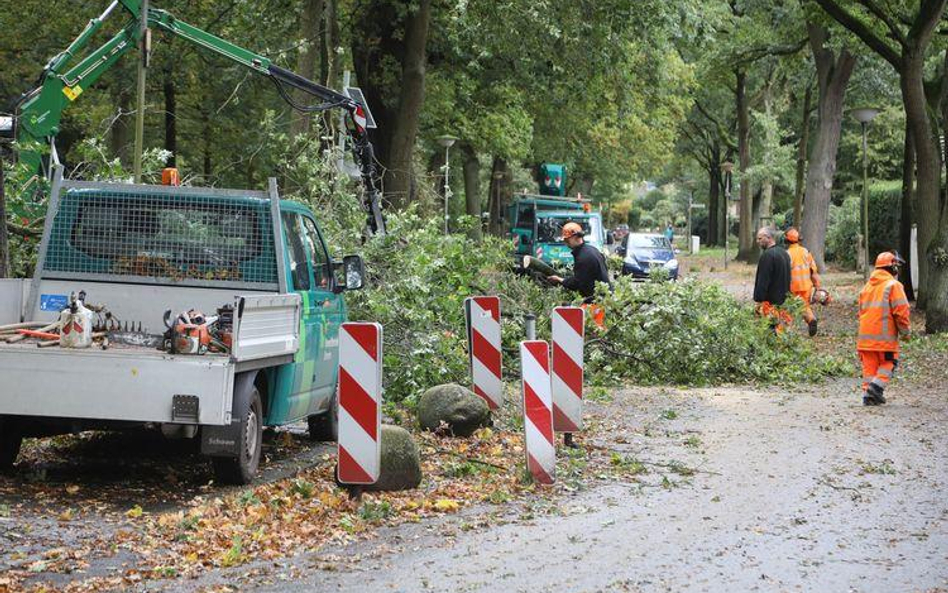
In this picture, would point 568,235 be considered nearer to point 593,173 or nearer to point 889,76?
point 889,76

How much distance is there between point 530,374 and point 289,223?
7.95 ft

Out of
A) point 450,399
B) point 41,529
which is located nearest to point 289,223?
point 450,399

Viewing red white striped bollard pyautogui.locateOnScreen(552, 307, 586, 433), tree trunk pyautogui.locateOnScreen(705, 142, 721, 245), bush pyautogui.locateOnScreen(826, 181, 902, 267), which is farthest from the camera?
tree trunk pyautogui.locateOnScreen(705, 142, 721, 245)

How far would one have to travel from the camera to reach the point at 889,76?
41.2 metres

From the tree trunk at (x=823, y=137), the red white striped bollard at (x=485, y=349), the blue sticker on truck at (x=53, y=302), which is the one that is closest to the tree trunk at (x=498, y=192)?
the tree trunk at (x=823, y=137)

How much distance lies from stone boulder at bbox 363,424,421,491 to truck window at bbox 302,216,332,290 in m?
2.27

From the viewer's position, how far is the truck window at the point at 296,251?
10531 mm

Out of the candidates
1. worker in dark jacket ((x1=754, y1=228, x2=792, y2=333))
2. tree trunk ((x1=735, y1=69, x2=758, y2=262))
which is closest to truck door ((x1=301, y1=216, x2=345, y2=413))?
worker in dark jacket ((x1=754, y1=228, x2=792, y2=333))

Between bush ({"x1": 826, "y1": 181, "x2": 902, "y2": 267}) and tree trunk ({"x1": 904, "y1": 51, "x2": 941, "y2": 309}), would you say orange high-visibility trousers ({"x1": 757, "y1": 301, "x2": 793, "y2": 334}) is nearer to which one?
tree trunk ({"x1": 904, "y1": 51, "x2": 941, "y2": 309})

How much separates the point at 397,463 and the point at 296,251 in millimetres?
2324

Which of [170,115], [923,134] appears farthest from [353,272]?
[170,115]

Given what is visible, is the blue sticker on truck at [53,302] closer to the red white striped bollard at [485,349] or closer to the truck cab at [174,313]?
the truck cab at [174,313]

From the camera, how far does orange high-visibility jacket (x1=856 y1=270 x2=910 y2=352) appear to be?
1450cm

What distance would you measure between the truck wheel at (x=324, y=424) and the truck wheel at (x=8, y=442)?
113 inches
